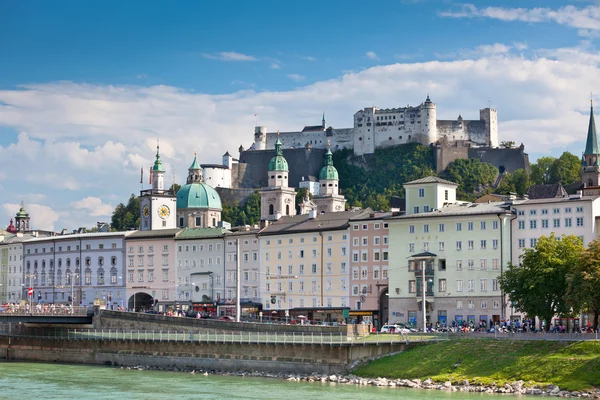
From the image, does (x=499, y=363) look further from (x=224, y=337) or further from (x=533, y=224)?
(x=533, y=224)

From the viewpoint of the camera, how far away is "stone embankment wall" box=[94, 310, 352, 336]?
83688 millimetres

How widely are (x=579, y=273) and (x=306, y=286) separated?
4378 cm

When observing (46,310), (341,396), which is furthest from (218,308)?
(341,396)

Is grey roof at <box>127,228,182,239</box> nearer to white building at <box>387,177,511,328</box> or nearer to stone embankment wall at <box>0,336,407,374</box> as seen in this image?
stone embankment wall at <box>0,336,407,374</box>

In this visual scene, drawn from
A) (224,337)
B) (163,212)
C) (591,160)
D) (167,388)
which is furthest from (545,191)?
(167,388)

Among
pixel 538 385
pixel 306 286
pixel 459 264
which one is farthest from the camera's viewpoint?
pixel 306 286

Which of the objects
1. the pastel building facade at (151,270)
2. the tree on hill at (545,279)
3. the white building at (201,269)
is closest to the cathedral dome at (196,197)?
the pastel building facade at (151,270)

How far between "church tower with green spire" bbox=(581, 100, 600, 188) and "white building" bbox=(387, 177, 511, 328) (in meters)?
59.1

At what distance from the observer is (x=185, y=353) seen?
85.3 m

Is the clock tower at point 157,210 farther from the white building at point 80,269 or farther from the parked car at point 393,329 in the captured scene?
the parked car at point 393,329

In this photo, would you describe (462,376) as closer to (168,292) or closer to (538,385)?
(538,385)

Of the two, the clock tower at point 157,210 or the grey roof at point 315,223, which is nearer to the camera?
the grey roof at point 315,223

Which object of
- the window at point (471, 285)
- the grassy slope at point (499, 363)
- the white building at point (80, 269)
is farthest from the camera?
the white building at point (80, 269)

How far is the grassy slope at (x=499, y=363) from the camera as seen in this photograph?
210 feet
